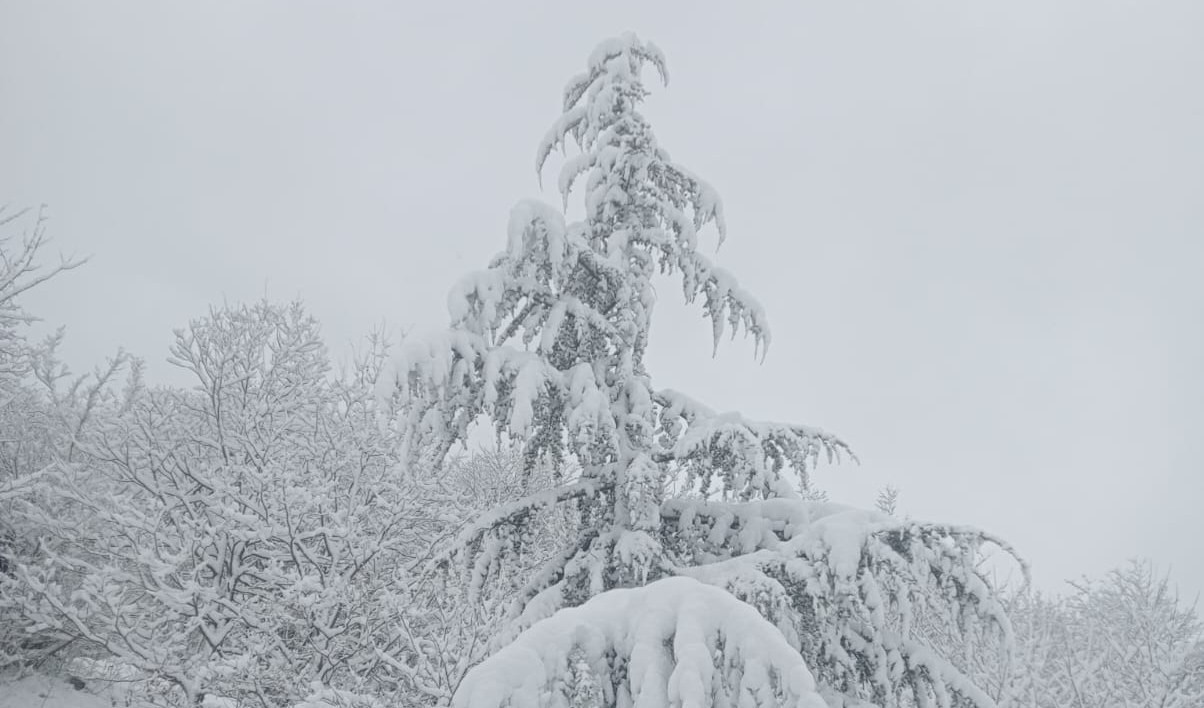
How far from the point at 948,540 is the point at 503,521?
3237mm

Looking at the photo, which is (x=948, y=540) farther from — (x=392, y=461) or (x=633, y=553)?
(x=392, y=461)

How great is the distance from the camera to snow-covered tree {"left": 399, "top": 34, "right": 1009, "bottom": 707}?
472 centimetres

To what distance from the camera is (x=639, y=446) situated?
616 cm

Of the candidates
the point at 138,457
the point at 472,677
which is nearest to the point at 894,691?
the point at 472,677

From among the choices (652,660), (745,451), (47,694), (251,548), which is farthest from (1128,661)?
(47,694)

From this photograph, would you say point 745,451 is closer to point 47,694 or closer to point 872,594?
point 872,594

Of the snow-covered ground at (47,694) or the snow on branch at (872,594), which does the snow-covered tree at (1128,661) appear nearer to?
the snow on branch at (872,594)

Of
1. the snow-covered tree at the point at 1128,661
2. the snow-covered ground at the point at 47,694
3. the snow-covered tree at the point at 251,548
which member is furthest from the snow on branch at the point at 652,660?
the snow-covered ground at the point at 47,694

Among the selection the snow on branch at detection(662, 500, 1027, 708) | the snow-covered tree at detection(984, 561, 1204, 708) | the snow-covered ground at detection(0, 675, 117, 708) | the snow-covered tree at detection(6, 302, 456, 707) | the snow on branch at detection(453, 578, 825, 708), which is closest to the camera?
the snow on branch at detection(453, 578, 825, 708)

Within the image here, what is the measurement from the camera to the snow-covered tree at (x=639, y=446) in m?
4.72

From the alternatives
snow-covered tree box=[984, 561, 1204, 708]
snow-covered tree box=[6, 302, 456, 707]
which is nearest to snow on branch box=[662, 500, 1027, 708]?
snow-covered tree box=[6, 302, 456, 707]

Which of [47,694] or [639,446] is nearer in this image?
[639,446]

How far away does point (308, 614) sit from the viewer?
1026cm

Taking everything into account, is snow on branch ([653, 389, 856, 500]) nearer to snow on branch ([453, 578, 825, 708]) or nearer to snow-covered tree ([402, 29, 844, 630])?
snow-covered tree ([402, 29, 844, 630])
